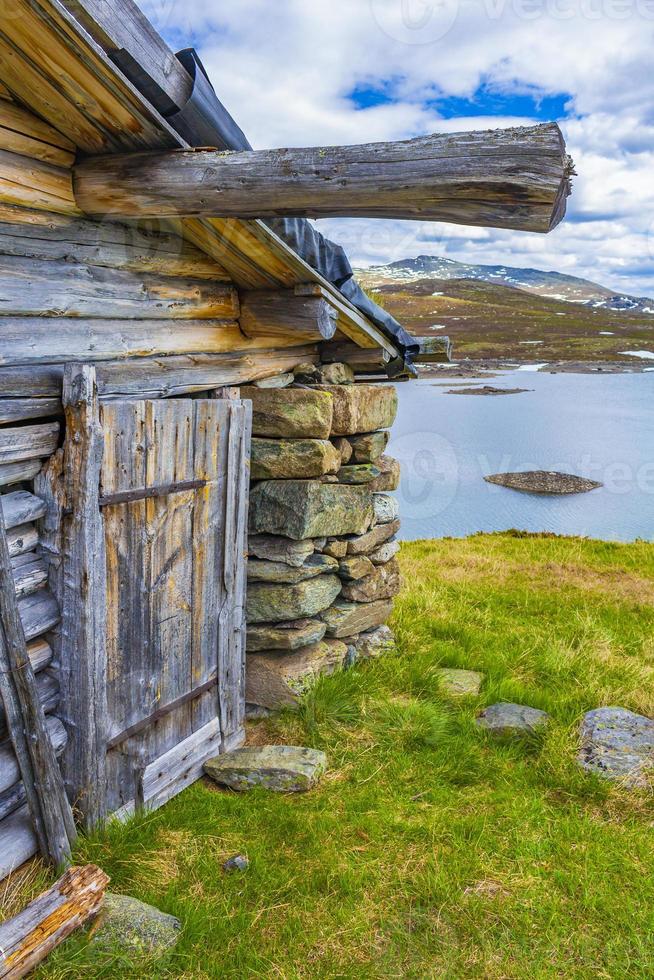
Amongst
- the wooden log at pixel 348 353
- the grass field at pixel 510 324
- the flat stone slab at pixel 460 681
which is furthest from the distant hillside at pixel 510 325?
the flat stone slab at pixel 460 681

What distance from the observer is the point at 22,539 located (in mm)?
3170

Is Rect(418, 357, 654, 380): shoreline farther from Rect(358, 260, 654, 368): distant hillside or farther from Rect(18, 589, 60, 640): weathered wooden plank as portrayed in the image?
Rect(18, 589, 60, 640): weathered wooden plank

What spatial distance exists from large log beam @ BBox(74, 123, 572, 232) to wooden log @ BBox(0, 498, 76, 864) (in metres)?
1.68

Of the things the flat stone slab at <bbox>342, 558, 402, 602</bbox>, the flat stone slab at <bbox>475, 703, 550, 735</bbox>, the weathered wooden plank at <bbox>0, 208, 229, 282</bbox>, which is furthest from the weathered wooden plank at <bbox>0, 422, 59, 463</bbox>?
the flat stone slab at <bbox>475, 703, 550, 735</bbox>

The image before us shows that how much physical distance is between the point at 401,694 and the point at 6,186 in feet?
14.1

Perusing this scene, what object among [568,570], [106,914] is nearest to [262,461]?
[106,914]

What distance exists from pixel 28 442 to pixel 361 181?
1867mm

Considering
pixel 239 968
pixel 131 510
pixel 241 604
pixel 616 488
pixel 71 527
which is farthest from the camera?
pixel 616 488

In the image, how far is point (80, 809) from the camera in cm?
342

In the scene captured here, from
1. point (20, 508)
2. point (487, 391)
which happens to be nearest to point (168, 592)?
point (20, 508)

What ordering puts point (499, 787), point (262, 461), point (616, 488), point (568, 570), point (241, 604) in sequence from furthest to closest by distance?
point (616, 488), point (568, 570), point (262, 461), point (241, 604), point (499, 787)

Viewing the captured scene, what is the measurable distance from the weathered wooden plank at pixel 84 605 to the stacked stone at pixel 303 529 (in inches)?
67.1

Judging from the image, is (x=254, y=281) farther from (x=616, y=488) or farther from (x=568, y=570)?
(x=616, y=488)

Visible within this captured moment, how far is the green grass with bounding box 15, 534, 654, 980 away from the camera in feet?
9.73
